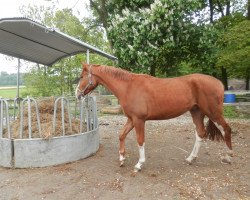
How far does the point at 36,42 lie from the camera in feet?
24.4

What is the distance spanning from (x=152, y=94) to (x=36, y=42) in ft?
10.7

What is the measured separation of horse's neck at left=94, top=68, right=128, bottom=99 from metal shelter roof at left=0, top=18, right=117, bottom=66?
882 mm

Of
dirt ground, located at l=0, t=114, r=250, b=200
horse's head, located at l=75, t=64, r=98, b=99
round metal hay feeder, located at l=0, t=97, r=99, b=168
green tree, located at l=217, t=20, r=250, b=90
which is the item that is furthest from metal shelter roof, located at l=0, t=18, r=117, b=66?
green tree, located at l=217, t=20, r=250, b=90

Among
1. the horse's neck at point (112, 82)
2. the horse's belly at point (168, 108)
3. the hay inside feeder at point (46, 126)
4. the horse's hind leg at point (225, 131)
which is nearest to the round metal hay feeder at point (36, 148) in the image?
the hay inside feeder at point (46, 126)

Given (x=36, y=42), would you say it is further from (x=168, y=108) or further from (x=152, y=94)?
(x=168, y=108)

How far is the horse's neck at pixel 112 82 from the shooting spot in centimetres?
595

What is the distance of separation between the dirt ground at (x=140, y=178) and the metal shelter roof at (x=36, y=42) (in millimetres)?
2457

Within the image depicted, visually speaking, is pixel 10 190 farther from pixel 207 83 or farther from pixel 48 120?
pixel 207 83

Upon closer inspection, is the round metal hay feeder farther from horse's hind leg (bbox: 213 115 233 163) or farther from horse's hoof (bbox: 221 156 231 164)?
horse's hoof (bbox: 221 156 231 164)

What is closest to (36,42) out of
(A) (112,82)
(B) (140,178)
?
(A) (112,82)

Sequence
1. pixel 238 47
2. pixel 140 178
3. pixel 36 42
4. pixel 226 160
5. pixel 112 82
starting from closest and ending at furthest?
1. pixel 140 178
2. pixel 112 82
3. pixel 226 160
4. pixel 36 42
5. pixel 238 47

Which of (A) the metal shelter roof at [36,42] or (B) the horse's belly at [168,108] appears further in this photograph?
(A) the metal shelter roof at [36,42]

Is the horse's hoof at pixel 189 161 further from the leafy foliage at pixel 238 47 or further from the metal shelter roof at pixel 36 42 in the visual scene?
the leafy foliage at pixel 238 47

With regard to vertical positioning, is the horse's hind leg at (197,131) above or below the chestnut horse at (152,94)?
below
